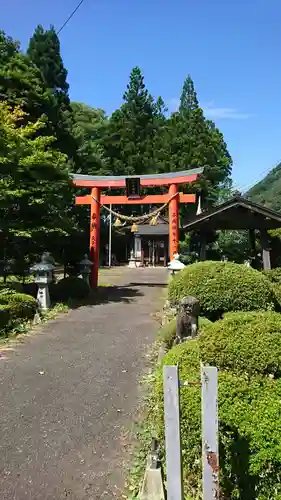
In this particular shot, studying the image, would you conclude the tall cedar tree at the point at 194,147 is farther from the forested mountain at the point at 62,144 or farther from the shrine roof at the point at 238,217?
the shrine roof at the point at 238,217

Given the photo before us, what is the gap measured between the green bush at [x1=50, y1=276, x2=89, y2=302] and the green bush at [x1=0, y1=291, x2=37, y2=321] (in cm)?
332

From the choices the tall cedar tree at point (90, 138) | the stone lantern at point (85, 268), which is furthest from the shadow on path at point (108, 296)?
the tall cedar tree at point (90, 138)

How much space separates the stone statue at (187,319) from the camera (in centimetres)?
669

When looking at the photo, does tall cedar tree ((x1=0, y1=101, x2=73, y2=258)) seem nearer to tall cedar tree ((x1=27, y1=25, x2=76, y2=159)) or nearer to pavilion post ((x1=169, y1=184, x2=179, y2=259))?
pavilion post ((x1=169, y1=184, x2=179, y2=259))

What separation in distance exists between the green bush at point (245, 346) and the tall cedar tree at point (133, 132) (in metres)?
38.2

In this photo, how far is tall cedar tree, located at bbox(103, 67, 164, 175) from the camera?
4306 centimetres

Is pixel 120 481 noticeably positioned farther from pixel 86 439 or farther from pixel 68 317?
pixel 68 317

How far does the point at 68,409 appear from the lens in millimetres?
5629

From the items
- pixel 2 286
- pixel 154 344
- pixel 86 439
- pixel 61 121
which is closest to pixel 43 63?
pixel 61 121

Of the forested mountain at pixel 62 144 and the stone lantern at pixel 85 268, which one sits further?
the stone lantern at pixel 85 268

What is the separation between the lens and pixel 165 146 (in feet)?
139

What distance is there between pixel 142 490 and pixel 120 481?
1.46 ft

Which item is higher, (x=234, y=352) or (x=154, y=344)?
(x=234, y=352)

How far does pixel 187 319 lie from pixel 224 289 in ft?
8.24
